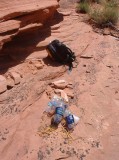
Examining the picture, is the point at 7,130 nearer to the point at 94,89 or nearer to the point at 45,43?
the point at 94,89

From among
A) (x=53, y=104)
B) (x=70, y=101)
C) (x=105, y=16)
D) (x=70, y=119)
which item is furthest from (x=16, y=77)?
(x=105, y=16)

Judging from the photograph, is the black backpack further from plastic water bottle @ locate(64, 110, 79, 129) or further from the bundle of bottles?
plastic water bottle @ locate(64, 110, 79, 129)

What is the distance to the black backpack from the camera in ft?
14.5

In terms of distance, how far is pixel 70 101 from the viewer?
380 centimetres

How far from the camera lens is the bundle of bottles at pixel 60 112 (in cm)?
338

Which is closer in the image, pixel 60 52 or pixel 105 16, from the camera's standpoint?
pixel 60 52

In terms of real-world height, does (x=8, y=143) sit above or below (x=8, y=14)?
below

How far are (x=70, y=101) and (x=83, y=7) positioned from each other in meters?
3.11

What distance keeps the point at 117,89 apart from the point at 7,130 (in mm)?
1719

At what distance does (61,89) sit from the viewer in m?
3.96

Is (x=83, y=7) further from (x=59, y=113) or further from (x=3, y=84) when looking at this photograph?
(x=59, y=113)

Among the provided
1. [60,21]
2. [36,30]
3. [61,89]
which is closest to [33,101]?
[61,89]

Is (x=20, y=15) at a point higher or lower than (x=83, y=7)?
higher

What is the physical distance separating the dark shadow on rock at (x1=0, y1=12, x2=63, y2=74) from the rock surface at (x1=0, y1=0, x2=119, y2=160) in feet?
0.05
